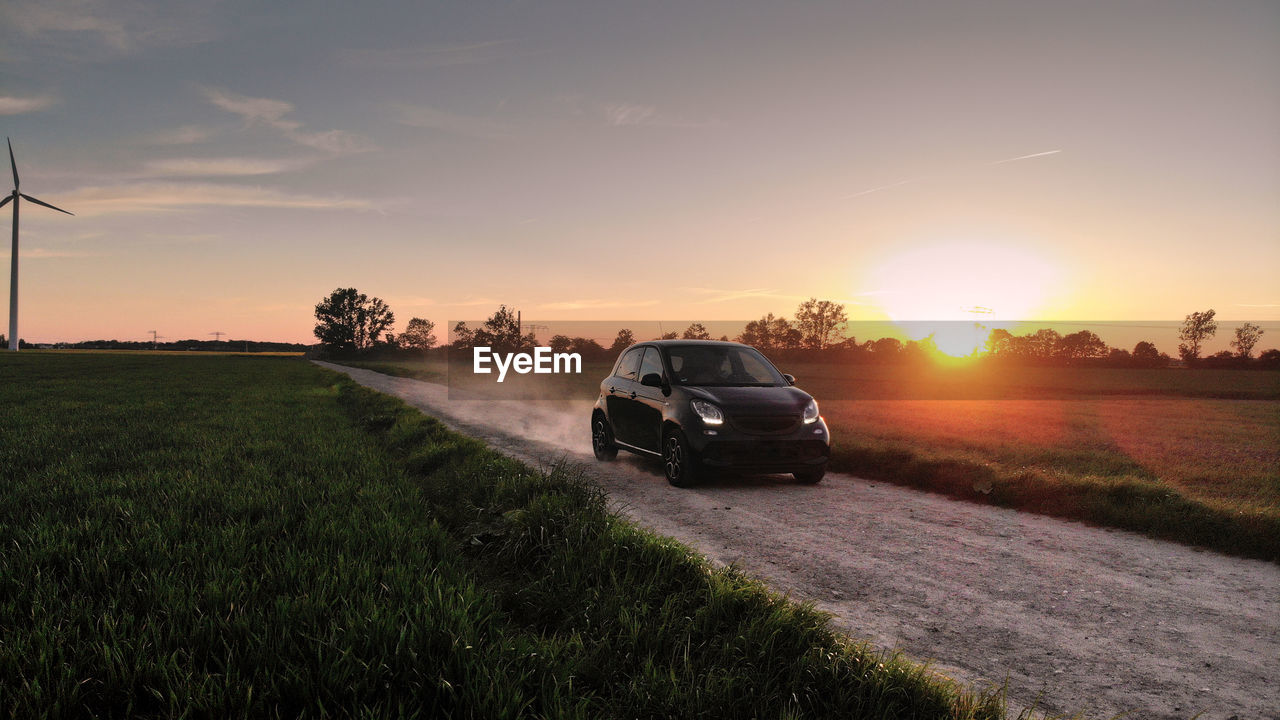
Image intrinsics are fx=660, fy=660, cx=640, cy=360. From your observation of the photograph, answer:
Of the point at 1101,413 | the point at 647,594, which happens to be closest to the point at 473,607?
the point at 647,594

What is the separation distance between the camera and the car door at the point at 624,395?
9562 millimetres

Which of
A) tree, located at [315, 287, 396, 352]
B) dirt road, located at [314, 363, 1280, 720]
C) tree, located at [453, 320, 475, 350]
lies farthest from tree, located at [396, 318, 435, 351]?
dirt road, located at [314, 363, 1280, 720]

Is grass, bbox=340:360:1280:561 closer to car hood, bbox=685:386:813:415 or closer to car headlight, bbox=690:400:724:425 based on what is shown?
car hood, bbox=685:386:813:415

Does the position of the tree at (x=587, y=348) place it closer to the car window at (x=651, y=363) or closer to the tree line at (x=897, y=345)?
the tree line at (x=897, y=345)

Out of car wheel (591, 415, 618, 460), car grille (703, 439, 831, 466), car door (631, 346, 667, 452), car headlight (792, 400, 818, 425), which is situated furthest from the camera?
car wheel (591, 415, 618, 460)

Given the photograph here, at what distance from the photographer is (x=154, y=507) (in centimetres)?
488

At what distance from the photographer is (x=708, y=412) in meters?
7.92

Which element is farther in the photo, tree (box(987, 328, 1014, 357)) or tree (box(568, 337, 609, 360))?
tree (box(568, 337, 609, 360))

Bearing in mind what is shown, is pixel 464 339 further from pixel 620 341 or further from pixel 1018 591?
pixel 1018 591

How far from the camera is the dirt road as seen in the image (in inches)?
122

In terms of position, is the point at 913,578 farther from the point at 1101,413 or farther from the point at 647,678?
the point at 1101,413

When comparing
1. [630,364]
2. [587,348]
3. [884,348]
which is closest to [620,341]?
[587,348]

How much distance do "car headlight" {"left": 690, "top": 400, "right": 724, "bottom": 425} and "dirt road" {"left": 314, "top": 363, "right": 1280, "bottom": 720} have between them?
87 centimetres

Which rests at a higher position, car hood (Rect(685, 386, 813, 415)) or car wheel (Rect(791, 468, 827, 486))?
car hood (Rect(685, 386, 813, 415))
